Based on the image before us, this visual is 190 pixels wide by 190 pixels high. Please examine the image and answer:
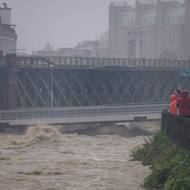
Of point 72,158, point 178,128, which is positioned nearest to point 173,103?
point 178,128

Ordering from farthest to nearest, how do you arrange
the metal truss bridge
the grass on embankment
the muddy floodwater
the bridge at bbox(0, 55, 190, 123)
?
the metal truss bridge → the bridge at bbox(0, 55, 190, 123) → the muddy floodwater → the grass on embankment

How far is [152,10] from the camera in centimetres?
11888

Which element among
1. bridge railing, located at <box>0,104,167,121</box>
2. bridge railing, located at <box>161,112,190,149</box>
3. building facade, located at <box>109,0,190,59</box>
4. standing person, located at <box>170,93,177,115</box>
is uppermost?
building facade, located at <box>109,0,190,59</box>

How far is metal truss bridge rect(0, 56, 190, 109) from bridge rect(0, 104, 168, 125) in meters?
8.76

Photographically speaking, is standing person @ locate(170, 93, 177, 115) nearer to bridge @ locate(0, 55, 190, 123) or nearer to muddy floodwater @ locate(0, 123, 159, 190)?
muddy floodwater @ locate(0, 123, 159, 190)

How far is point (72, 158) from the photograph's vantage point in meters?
34.4

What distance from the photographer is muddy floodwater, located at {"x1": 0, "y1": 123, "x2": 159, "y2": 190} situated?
25.9m

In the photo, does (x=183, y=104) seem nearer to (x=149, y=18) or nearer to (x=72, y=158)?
(x=72, y=158)

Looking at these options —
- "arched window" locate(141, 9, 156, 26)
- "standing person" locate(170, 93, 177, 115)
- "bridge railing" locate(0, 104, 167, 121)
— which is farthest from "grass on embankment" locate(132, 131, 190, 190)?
"arched window" locate(141, 9, 156, 26)

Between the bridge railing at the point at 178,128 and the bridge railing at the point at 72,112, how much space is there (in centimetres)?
1966

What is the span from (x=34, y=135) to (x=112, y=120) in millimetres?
9745

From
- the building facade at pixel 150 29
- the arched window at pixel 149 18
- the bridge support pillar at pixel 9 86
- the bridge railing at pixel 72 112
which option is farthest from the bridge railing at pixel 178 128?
the arched window at pixel 149 18

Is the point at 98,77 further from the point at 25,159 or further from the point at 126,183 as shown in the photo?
the point at 126,183

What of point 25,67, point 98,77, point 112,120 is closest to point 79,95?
point 98,77
